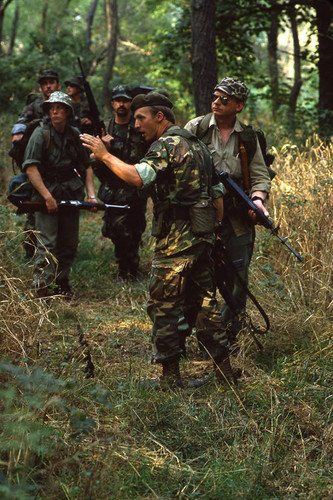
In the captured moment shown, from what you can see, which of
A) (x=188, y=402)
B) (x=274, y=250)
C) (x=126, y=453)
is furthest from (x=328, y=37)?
(x=126, y=453)

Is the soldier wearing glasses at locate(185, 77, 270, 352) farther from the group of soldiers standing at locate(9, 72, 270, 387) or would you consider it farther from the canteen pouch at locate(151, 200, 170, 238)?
the canteen pouch at locate(151, 200, 170, 238)

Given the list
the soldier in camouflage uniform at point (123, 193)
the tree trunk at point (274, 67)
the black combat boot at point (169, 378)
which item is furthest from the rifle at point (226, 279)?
the tree trunk at point (274, 67)

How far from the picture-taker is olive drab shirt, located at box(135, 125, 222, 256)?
371 centimetres

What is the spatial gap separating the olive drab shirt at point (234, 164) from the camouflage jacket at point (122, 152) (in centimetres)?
234

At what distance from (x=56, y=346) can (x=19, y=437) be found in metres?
1.88

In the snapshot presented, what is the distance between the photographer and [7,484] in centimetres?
243

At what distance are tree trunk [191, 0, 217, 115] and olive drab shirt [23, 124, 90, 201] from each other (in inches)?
93.4

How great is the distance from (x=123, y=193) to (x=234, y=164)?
2.60m

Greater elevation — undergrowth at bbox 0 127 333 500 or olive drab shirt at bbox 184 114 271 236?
olive drab shirt at bbox 184 114 271 236

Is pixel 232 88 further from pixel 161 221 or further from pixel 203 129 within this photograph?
pixel 161 221

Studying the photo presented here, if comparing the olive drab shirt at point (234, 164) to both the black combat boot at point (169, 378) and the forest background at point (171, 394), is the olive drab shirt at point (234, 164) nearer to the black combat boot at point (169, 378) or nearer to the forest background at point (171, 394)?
the forest background at point (171, 394)

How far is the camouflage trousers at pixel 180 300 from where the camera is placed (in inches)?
156

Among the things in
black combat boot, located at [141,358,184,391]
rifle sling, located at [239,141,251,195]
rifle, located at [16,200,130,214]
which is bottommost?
black combat boot, located at [141,358,184,391]

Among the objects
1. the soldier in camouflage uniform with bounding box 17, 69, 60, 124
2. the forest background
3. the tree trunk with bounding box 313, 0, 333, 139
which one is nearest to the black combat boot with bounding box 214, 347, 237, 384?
the forest background
